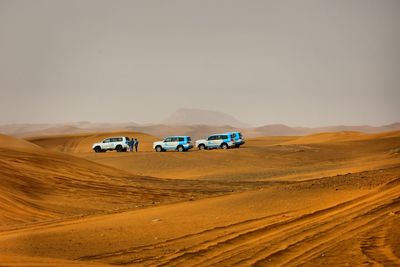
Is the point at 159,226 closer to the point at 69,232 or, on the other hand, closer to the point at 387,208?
the point at 69,232

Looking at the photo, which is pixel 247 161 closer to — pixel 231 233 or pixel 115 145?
pixel 115 145

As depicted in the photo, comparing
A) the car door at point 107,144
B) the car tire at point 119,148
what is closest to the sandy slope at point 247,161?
the car tire at point 119,148

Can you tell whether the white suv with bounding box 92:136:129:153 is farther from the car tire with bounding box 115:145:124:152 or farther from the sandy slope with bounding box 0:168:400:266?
the sandy slope with bounding box 0:168:400:266

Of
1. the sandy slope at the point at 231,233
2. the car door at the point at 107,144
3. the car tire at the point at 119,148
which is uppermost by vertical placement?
the car door at the point at 107,144

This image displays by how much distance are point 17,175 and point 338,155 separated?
102 ft

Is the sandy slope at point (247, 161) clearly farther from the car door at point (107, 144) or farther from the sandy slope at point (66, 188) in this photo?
the sandy slope at point (66, 188)

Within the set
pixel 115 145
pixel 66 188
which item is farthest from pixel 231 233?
pixel 115 145

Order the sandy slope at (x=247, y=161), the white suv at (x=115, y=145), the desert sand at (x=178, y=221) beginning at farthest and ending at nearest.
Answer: the white suv at (x=115, y=145) < the sandy slope at (x=247, y=161) < the desert sand at (x=178, y=221)

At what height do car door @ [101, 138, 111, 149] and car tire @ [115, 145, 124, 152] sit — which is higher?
car door @ [101, 138, 111, 149]

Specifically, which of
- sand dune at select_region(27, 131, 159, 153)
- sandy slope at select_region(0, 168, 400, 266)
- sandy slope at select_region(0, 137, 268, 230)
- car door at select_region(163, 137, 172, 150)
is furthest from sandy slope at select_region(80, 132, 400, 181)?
sand dune at select_region(27, 131, 159, 153)

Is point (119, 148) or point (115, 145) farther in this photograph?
point (115, 145)

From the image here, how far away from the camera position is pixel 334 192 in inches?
631

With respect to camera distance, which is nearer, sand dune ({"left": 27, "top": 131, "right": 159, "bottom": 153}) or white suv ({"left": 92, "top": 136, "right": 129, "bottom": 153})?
white suv ({"left": 92, "top": 136, "right": 129, "bottom": 153})

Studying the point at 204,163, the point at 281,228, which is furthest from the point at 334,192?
the point at 204,163
